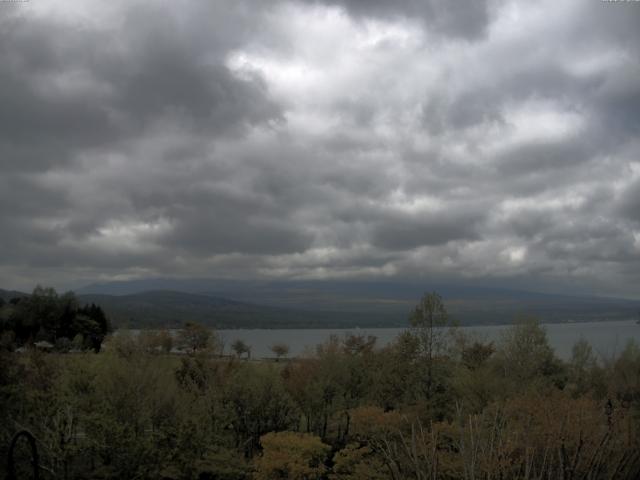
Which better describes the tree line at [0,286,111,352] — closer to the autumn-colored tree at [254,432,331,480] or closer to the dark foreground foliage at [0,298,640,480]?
the dark foreground foliage at [0,298,640,480]

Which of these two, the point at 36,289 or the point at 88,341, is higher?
the point at 36,289

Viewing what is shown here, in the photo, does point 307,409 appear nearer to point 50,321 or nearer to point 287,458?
point 287,458

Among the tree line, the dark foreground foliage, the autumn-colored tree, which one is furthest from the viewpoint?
the tree line

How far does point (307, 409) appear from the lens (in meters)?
42.7

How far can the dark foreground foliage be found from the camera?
1002 inches

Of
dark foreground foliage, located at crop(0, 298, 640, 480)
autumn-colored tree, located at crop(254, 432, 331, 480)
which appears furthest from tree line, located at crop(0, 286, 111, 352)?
autumn-colored tree, located at crop(254, 432, 331, 480)

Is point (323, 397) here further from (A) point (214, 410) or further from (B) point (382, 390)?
(A) point (214, 410)

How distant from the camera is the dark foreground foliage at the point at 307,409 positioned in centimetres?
2545

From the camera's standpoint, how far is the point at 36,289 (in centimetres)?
10856

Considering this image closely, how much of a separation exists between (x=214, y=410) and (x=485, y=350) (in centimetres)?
3993

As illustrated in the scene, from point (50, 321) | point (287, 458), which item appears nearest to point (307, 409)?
point (287, 458)

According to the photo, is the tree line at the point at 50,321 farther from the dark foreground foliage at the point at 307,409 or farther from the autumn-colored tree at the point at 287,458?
the autumn-colored tree at the point at 287,458

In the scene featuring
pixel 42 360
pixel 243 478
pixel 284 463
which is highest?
pixel 42 360

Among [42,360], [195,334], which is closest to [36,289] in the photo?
[195,334]
